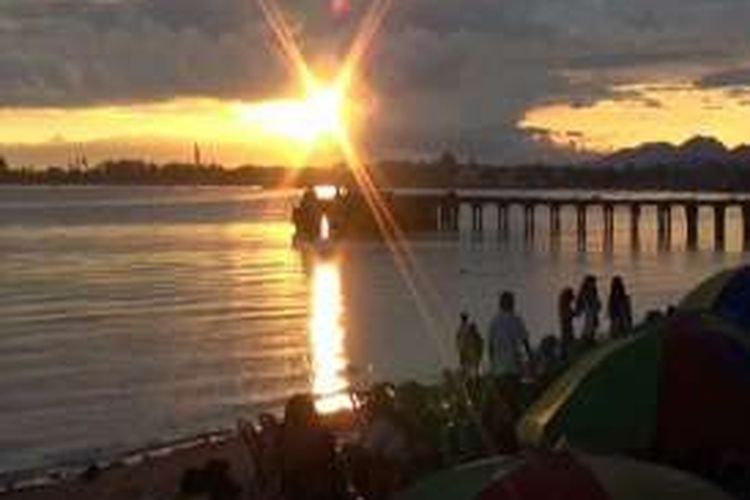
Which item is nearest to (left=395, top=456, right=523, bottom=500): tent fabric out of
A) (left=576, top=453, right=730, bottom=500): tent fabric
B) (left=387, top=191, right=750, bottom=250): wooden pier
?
(left=576, top=453, right=730, bottom=500): tent fabric

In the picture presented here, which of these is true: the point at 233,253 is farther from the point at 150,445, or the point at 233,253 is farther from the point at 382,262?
the point at 150,445

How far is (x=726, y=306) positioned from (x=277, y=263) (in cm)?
6440

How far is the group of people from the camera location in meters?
17.0

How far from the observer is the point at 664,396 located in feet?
29.8

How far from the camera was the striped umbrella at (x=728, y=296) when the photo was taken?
12375 millimetres

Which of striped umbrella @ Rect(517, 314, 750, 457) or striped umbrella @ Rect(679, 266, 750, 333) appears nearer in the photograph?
striped umbrella @ Rect(517, 314, 750, 457)

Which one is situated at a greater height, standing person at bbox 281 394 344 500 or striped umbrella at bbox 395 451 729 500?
striped umbrella at bbox 395 451 729 500

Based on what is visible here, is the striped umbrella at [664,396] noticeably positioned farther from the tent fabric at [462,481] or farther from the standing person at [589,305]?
the standing person at [589,305]

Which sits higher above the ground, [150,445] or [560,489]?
[560,489]

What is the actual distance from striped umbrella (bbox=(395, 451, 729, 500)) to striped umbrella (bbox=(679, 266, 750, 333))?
556 centimetres

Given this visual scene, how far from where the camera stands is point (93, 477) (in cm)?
1845

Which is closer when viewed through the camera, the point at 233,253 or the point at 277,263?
the point at 277,263

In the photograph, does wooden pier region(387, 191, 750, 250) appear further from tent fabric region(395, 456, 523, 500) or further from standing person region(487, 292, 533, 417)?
tent fabric region(395, 456, 523, 500)

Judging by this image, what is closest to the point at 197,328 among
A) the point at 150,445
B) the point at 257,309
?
the point at 257,309
